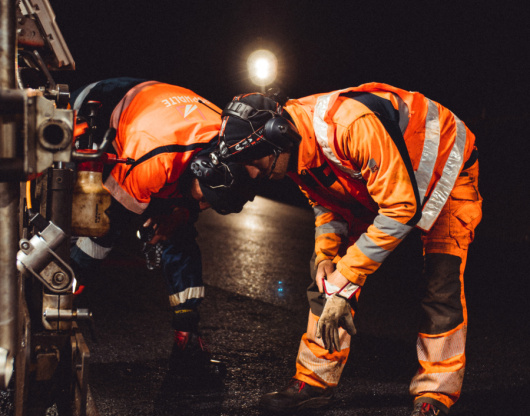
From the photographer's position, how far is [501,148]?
31.6 feet

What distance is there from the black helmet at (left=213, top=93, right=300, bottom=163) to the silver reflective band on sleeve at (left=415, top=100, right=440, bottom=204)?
2.01 ft

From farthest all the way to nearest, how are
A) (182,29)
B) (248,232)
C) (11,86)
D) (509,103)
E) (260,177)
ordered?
(182,29) → (509,103) → (248,232) → (260,177) → (11,86)

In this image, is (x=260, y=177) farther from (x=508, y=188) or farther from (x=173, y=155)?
(x=508, y=188)

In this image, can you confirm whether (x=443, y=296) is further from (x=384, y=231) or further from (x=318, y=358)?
(x=318, y=358)

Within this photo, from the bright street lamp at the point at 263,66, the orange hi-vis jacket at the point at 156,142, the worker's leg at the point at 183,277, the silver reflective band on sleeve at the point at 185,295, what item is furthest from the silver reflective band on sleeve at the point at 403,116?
the bright street lamp at the point at 263,66

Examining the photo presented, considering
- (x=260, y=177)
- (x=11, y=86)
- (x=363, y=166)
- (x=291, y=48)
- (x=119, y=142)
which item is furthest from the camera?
(x=291, y=48)

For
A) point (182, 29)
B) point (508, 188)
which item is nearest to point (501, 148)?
point (508, 188)

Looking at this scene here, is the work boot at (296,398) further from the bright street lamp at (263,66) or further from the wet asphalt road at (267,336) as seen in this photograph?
the bright street lamp at (263,66)

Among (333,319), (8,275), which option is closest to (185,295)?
(333,319)

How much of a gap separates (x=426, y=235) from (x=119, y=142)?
5.72ft

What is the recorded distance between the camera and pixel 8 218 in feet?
4.09

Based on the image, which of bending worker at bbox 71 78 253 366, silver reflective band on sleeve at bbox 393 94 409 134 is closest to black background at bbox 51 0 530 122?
silver reflective band on sleeve at bbox 393 94 409 134

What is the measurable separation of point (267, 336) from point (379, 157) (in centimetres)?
201

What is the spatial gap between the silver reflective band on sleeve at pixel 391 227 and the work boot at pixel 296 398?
1.05 metres
